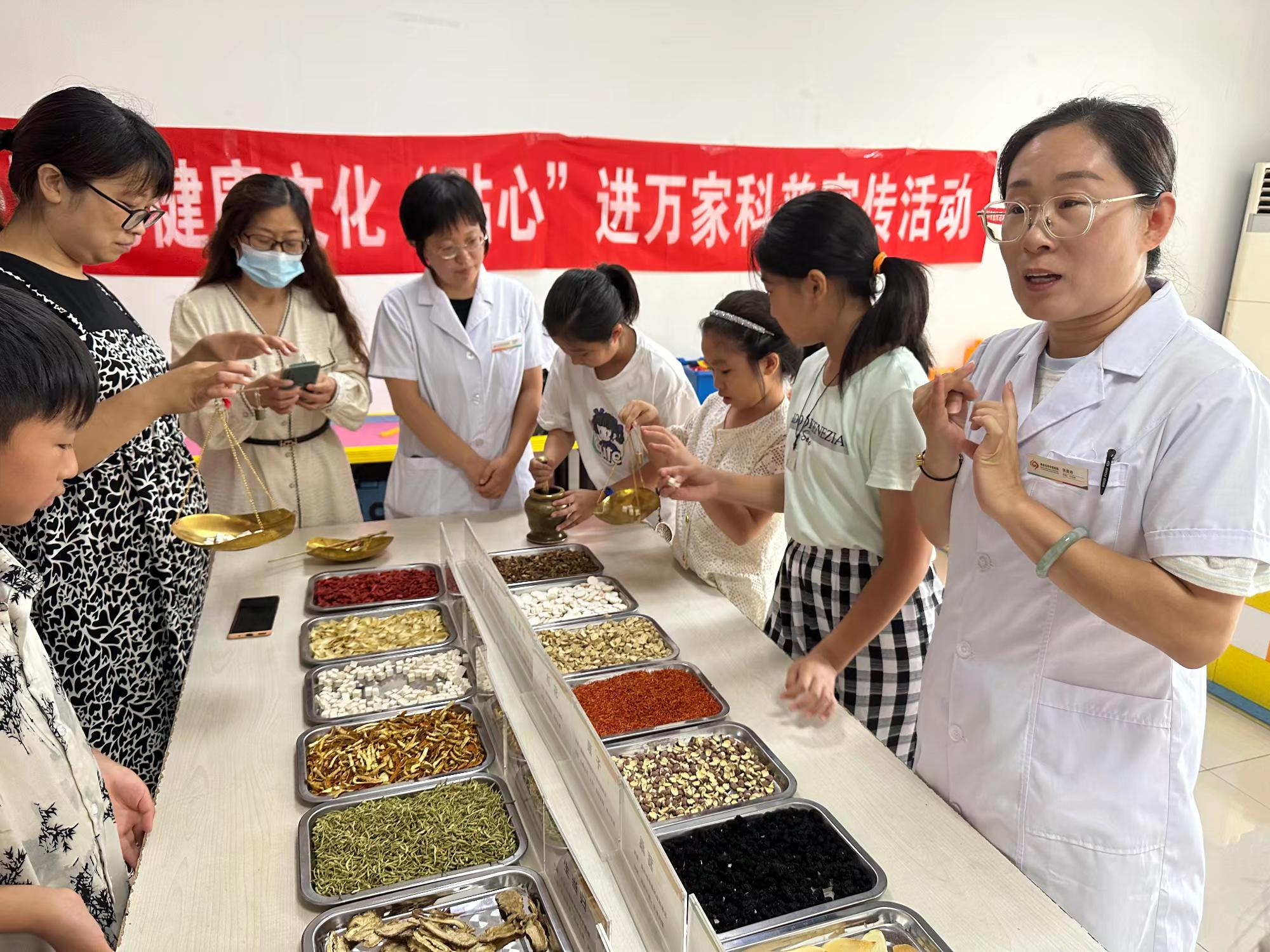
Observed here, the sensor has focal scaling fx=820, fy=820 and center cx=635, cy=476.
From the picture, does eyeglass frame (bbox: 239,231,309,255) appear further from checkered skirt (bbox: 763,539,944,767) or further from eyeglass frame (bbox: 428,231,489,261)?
checkered skirt (bbox: 763,539,944,767)

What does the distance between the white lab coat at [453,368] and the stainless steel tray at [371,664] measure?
1027 millimetres

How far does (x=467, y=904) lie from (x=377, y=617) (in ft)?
3.15

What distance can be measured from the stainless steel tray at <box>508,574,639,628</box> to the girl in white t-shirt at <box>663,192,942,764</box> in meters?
0.41

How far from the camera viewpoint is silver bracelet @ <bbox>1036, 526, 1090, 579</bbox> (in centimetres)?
110

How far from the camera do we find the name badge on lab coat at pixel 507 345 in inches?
110

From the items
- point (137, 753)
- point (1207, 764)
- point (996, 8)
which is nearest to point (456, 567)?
point (137, 753)

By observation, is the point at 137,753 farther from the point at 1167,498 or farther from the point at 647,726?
the point at 1167,498

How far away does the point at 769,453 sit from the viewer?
2.10 metres

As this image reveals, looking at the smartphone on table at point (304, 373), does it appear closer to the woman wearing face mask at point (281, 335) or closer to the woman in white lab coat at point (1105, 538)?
the woman wearing face mask at point (281, 335)

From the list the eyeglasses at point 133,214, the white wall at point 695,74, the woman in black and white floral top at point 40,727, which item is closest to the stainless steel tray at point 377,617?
the woman in black and white floral top at point 40,727

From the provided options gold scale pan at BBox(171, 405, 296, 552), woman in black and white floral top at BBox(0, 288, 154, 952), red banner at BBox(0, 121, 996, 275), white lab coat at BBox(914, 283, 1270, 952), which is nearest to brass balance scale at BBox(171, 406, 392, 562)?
gold scale pan at BBox(171, 405, 296, 552)

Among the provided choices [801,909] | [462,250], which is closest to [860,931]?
[801,909]

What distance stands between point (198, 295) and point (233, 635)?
121 cm

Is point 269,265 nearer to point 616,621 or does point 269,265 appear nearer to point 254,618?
point 254,618
